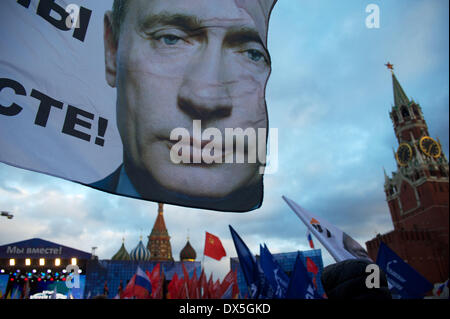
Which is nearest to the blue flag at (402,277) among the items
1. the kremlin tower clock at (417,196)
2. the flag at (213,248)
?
the flag at (213,248)

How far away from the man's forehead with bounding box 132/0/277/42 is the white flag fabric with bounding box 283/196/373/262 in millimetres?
4447

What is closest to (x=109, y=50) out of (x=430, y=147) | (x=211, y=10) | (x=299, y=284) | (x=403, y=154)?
(x=211, y=10)

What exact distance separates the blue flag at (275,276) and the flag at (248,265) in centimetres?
86

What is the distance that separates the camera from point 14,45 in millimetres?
2871

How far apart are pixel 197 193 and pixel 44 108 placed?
5.92 ft

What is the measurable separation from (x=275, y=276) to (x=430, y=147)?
7437 centimetres

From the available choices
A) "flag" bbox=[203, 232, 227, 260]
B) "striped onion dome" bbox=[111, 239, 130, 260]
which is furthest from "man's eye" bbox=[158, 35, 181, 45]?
"striped onion dome" bbox=[111, 239, 130, 260]

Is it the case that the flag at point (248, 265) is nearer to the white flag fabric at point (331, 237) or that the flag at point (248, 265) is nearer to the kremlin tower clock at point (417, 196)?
the white flag fabric at point (331, 237)

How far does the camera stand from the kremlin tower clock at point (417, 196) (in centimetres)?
5597

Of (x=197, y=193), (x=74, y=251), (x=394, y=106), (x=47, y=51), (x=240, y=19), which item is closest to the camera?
(x=47, y=51)

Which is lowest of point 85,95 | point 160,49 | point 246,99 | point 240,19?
point 85,95

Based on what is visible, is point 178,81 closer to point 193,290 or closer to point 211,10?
point 211,10

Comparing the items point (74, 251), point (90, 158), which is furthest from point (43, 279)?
point (90, 158)

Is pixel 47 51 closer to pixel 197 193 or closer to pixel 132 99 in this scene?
pixel 132 99
